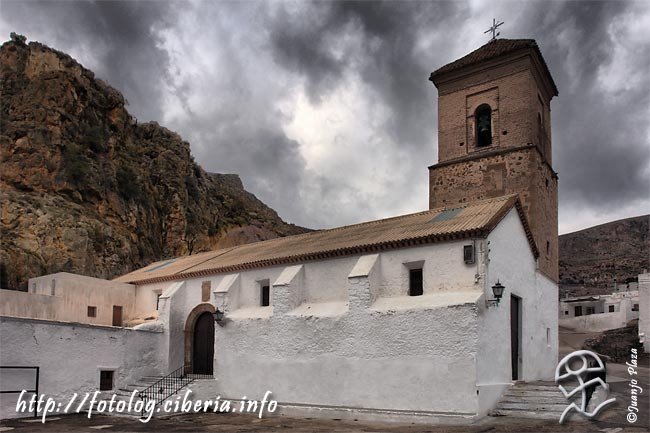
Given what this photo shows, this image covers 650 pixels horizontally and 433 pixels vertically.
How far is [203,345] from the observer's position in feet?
67.1

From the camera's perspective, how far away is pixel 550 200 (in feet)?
74.7

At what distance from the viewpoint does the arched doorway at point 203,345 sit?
2023cm

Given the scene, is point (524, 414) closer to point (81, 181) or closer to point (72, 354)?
point (72, 354)

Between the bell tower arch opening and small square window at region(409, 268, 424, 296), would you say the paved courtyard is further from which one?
the bell tower arch opening

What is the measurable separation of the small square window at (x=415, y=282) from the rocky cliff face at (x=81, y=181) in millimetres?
19829

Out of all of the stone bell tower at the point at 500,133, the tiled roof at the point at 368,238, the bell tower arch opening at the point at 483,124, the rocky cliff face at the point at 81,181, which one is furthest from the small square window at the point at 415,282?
the rocky cliff face at the point at 81,181

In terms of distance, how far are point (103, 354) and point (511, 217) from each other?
43.5 ft

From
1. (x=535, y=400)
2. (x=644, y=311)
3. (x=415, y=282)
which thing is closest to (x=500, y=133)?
(x=415, y=282)

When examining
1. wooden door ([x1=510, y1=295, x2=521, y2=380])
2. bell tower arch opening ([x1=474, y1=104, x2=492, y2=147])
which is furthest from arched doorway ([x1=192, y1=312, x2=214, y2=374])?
bell tower arch opening ([x1=474, y1=104, x2=492, y2=147])

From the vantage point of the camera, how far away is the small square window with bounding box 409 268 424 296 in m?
15.1

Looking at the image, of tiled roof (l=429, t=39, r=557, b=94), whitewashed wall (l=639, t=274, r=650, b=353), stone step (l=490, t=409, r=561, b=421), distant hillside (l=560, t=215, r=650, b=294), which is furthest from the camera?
distant hillside (l=560, t=215, r=650, b=294)

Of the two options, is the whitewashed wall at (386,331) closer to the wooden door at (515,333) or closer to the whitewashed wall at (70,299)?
the wooden door at (515,333)

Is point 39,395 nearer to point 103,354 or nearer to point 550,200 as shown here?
point 103,354

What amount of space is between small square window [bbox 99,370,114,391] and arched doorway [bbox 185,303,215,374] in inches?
105
